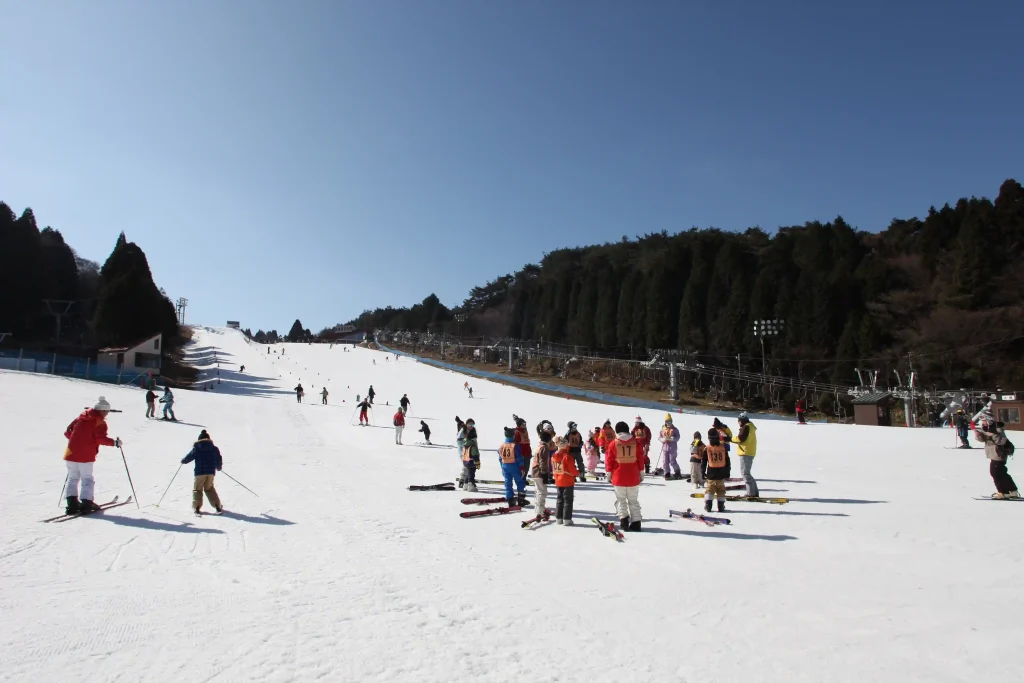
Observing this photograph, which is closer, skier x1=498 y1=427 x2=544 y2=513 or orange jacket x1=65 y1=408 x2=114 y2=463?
orange jacket x1=65 y1=408 x2=114 y2=463

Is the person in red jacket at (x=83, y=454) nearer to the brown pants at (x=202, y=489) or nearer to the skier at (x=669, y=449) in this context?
the brown pants at (x=202, y=489)

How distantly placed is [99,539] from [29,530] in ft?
3.69

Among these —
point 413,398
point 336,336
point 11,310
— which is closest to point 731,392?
point 413,398

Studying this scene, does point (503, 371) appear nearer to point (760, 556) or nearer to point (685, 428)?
point (685, 428)

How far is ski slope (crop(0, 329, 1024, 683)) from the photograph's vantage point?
444cm

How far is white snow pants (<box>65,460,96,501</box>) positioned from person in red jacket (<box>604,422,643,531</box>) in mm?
7853

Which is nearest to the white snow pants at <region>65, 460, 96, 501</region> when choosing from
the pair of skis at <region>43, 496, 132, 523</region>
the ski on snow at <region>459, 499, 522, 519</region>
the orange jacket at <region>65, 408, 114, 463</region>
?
the orange jacket at <region>65, 408, 114, 463</region>

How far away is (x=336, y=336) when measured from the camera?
183375 mm

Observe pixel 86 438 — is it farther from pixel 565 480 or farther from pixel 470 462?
pixel 565 480

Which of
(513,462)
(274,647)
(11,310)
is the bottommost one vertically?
(274,647)

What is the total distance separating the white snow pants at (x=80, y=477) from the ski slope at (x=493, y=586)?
0.54 meters

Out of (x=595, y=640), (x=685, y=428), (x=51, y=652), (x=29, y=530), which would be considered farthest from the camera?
(x=685, y=428)

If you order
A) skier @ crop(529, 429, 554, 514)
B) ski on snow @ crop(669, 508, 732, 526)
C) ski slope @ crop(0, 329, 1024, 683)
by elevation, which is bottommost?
ski slope @ crop(0, 329, 1024, 683)

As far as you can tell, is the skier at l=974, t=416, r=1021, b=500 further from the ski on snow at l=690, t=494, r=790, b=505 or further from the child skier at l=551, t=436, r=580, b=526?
the child skier at l=551, t=436, r=580, b=526
